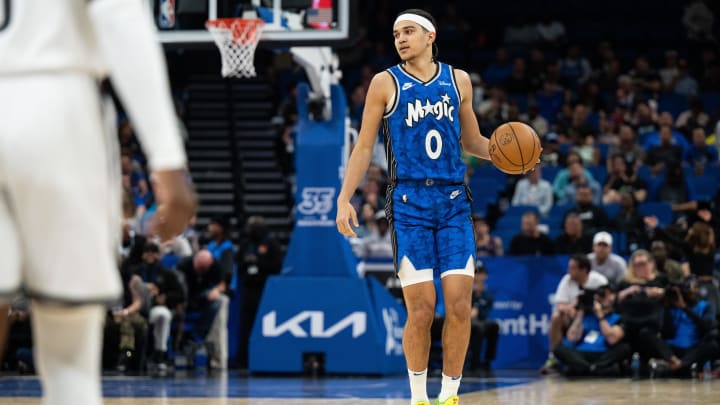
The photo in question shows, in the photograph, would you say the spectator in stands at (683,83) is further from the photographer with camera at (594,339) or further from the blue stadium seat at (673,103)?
the photographer with camera at (594,339)

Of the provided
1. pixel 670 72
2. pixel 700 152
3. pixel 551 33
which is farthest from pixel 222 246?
pixel 551 33

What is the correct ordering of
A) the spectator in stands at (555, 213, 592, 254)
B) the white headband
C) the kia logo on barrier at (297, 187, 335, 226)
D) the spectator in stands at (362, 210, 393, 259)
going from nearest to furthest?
the white headband → the kia logo on barrier at (297, 187, 335, 226) → the spectator in stands at (555, 213, 592, 254) → the spectator in stands at (362, 210, 393, 259)

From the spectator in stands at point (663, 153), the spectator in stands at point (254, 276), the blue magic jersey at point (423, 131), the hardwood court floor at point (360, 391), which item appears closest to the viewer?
the blue magic jersey at point (423, 131)

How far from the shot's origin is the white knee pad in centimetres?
308

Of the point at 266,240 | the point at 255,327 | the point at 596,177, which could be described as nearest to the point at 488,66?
the point at 596,177

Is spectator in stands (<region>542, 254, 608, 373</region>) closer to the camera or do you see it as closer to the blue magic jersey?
the camera

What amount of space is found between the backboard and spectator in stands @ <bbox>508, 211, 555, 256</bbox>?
430 cm

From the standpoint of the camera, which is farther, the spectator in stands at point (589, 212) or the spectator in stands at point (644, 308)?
the spectator in stands at point (589, 212)

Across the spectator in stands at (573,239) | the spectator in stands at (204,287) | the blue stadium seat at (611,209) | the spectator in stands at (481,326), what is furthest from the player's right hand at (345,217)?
the blue stadium seat at (611,209)

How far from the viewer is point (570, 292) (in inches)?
516

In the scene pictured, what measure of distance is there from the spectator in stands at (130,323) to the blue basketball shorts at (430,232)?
23.2 feet

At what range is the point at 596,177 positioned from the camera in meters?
16.6

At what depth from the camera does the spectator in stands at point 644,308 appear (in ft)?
41.0

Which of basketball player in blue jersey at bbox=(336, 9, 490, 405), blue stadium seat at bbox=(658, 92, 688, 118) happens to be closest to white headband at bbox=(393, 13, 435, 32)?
basketball player in blue jersey at bbox=(336, 9, 490, 405)
